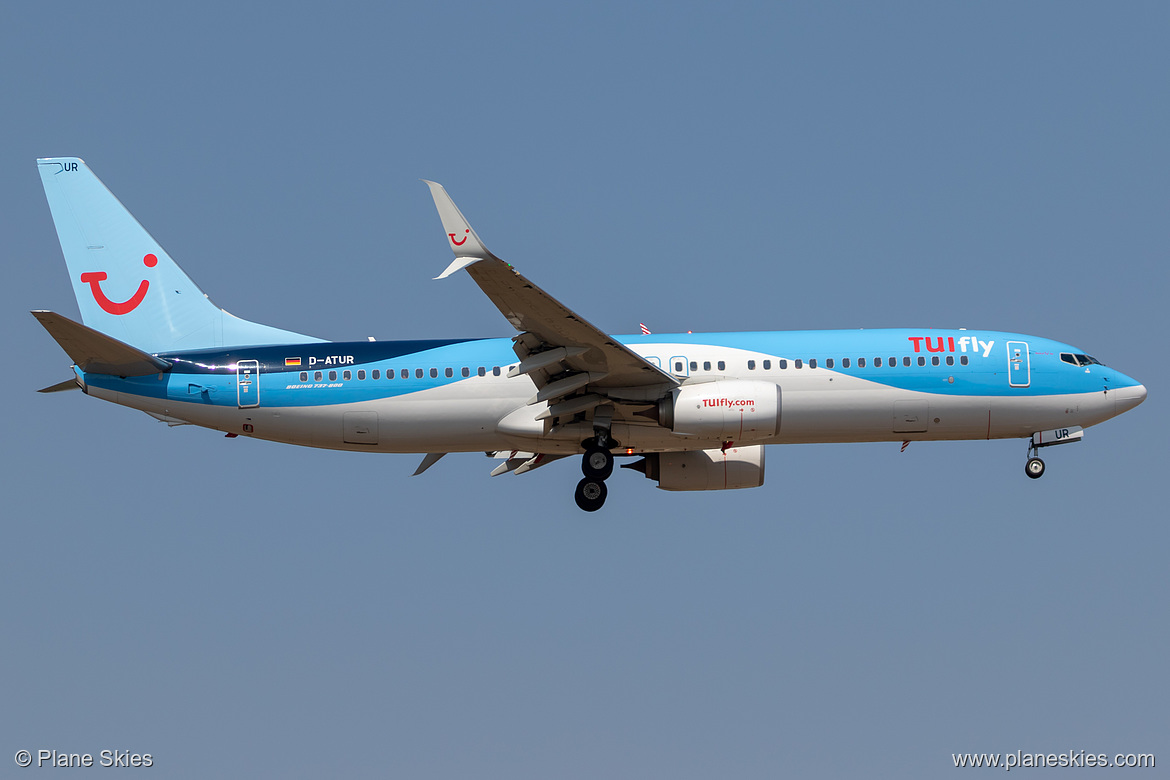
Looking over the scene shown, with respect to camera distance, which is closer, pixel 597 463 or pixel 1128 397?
pixel 597 463

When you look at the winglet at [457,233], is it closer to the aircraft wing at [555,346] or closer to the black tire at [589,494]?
the aircraft wing at [555,346]

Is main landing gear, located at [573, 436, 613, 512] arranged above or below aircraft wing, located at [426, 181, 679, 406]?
below

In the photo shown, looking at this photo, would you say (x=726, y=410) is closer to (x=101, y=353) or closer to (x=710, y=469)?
(x=710, y=469)

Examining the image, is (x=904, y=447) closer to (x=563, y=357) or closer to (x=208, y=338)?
(x=563, y=357)

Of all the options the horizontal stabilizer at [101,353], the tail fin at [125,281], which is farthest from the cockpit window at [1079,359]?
the horizontal stabilizer at [101,353]

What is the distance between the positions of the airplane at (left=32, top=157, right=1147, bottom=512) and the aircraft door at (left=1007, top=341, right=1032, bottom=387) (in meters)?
0.04

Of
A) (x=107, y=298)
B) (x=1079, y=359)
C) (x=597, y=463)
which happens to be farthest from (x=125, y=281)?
(x=1079, y=359)

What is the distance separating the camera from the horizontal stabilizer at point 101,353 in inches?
1364

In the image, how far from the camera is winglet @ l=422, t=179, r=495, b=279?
29641mm

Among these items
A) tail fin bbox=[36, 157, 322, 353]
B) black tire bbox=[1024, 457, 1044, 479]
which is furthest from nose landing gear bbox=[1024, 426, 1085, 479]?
tail fin bbox=[36, 157, 322, 353]

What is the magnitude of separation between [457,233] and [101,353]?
38.2ft

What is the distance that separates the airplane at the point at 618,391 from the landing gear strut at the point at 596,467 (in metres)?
0.04

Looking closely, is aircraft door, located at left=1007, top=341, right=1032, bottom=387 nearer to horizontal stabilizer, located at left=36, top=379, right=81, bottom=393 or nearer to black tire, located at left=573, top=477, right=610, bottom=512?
black tire, located at left=573, top=477, right=610, bottom=512

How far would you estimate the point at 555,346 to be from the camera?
35156 millimetres
